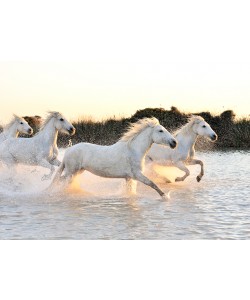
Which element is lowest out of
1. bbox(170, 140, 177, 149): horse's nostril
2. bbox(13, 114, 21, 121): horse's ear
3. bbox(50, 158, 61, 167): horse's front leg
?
bbox(50, 158, 61, 167): horse's front leg

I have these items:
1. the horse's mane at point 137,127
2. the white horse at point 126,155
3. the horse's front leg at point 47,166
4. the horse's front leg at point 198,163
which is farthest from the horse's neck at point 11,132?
the horse's front leg at point 198,163

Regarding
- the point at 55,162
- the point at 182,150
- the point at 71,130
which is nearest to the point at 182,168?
the point at 182,150

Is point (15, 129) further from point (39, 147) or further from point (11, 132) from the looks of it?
point (39, 147)

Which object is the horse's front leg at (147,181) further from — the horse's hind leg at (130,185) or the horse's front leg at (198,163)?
the horse's front leg at (198,163)

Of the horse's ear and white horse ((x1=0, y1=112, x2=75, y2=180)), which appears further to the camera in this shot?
white horse ((x1=0, y1=112, x2=75, y2=180))

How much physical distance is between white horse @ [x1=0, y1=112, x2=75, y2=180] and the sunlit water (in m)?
0.53

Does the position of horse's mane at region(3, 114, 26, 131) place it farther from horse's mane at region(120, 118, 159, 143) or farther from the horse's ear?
horse's mane at region(120, 118, 159, 143)

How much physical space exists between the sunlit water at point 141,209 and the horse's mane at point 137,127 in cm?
41

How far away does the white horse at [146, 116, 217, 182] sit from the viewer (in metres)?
7.34

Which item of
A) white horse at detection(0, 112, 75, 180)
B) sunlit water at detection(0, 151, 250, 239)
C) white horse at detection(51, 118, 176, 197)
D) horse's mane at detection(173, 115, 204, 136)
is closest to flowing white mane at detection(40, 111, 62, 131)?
white horse at detection(0, 112, 75, 180)

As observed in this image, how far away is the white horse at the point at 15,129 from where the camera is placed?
297 inches

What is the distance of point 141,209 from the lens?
268 inches
